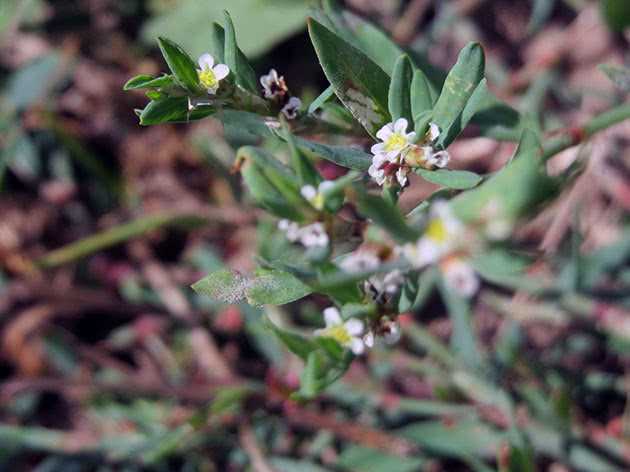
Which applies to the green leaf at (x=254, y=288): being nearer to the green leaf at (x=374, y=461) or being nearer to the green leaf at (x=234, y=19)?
the green leaf at (x=374, y=461)

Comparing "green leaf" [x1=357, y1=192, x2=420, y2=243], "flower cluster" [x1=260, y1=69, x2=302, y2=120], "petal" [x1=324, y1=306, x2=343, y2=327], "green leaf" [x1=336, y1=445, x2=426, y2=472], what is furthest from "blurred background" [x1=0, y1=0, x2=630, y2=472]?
"green leaf" [x1=357, y1=192, x2=420, y2=243]

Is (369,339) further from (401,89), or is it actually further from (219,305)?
(219,305)

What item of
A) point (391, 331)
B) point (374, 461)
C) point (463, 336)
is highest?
point (391, 331)

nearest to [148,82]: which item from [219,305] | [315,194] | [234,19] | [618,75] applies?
[315,194]

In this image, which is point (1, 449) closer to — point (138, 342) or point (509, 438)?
point (138, 342)

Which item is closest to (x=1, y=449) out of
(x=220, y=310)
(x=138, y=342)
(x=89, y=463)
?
(x=89, y=463)

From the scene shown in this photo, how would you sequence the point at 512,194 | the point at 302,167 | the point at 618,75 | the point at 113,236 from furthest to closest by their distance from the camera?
the point at 113,236
the point at 618,75
the point at 302,167
the point at 512,194
